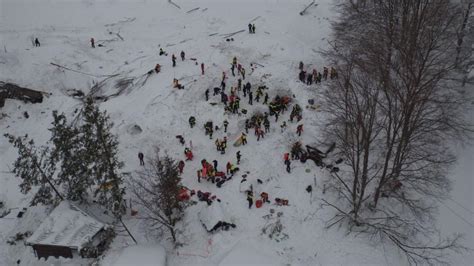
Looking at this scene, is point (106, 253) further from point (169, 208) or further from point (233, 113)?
point (233, 113)

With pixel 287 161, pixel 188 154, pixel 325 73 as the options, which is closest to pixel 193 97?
pixel 188 154

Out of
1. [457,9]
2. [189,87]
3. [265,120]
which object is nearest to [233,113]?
[265,120]

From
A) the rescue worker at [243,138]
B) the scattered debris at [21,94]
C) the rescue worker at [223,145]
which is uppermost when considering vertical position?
the scattered debris at [21,94]

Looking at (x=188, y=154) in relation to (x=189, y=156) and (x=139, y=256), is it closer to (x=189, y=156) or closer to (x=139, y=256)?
(x=189, y=156)

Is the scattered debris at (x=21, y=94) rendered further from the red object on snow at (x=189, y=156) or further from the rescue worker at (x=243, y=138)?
the rescue worker at (x=243, y=138)

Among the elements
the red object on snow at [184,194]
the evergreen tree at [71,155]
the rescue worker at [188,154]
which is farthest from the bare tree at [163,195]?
the evergreen tree at [71,155]

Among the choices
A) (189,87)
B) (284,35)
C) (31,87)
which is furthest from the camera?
(284,35)

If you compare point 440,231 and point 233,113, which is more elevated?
point 233,113
